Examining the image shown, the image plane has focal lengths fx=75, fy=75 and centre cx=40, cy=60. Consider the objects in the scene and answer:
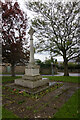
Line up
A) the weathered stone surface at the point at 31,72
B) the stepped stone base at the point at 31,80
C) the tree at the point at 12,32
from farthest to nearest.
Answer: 1. the tree at the point at 12,32
2. the weathered stone surface at the point at 31,72
3. the stepped stone base at the point at 31,80

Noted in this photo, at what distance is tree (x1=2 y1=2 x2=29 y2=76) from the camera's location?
30.8 ft

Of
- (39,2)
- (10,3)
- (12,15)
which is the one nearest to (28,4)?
(39,2)

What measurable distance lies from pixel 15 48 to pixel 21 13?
545 centimetres

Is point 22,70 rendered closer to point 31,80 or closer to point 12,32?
point 12,32

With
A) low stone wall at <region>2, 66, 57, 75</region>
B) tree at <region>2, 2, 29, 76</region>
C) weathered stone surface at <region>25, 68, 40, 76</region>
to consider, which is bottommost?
low stone wall at <region>2, 66, 57, 75</region>

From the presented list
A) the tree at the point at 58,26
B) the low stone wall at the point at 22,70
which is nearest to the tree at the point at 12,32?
the tree at the point at 58,26

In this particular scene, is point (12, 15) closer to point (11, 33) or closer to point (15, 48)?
point (11, 33)

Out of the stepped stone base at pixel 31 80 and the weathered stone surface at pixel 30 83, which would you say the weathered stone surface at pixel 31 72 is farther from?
the weathered stone surface at pixel 30 83

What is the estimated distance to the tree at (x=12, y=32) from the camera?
938 centimetres

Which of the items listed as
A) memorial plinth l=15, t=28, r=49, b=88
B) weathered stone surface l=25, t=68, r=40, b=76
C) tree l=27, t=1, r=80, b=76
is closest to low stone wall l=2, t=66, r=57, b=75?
tree l=27, t=1, r=80, b=76

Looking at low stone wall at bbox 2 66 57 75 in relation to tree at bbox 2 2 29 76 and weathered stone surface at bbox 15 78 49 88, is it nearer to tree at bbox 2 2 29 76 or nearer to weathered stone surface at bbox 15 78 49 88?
tree at bbox 2 2 29 76

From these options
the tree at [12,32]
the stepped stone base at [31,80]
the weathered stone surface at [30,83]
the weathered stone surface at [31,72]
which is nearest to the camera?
the weathered stone surface at [30,83]

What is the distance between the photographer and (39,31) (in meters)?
12.1

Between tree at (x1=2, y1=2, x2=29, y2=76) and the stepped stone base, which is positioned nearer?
the stepped stone base
